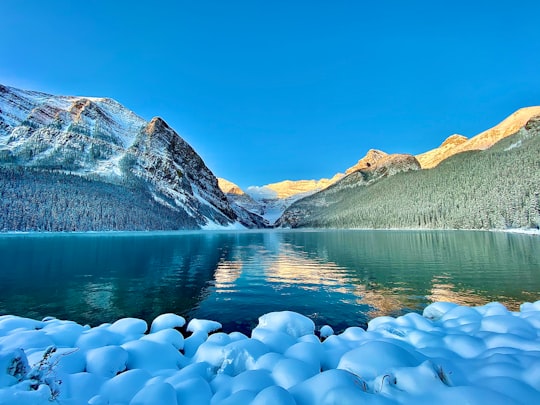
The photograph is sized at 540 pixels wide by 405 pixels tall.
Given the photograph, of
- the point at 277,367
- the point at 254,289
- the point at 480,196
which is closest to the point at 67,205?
the point at 254,289

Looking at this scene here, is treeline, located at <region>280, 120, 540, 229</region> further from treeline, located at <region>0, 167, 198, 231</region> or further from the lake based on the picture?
treeline, located at <region>0, 167, 198, 231</region>

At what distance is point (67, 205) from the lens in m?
131

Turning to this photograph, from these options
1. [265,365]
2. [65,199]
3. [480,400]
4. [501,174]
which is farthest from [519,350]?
[501,174]

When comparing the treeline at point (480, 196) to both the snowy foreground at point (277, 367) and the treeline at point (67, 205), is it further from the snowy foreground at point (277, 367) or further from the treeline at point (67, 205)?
the treeline at point (67, 205)

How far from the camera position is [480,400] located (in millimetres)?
5113

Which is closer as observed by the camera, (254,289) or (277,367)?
(277,367)

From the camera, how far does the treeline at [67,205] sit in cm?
11725

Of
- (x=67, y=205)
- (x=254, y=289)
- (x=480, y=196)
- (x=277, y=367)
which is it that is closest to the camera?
(x=277, y=367)

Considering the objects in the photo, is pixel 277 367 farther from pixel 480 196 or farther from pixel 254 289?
pixel 480 196

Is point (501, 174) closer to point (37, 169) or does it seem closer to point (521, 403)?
point (521, 403)

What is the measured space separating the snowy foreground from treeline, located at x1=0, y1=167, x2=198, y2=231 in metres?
137

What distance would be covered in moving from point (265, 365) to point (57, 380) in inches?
187

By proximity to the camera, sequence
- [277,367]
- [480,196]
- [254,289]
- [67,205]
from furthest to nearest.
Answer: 1. [480,196]
2. [67,205]
3. [254,289]
4. [277,367]

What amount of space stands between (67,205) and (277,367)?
505ft
